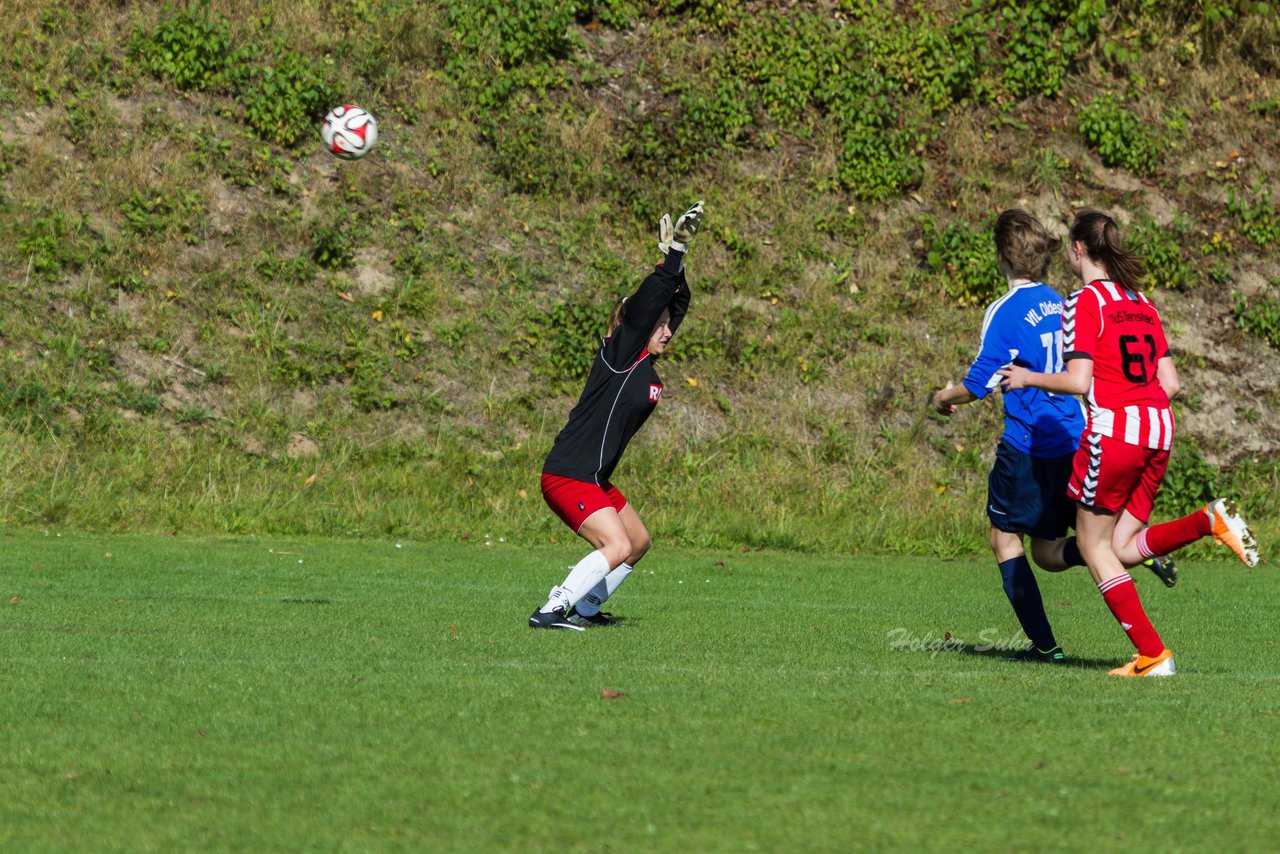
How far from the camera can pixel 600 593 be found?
8.79m

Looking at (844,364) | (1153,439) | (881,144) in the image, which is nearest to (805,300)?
(844,364)

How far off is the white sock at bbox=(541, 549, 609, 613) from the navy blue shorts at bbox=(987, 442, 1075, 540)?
2.25m

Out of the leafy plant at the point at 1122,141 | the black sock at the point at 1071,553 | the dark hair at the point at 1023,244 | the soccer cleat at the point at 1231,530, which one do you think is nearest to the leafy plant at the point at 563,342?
the leafy plant at the point at 1122,141

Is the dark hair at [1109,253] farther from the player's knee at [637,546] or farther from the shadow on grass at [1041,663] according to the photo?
the player's knee at [637,546]

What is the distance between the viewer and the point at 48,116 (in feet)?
61.9

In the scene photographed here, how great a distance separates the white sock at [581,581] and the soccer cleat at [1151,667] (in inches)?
112

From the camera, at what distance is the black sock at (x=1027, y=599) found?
7719 mm

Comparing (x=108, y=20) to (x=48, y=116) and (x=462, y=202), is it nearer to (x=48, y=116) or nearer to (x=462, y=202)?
(x=48, y=116)

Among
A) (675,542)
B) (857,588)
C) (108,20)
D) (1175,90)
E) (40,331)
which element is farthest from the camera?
(1175,90)

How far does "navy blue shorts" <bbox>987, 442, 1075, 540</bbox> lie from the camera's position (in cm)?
755

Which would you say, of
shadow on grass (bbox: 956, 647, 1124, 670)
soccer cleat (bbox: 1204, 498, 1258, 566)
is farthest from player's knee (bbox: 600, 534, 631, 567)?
soccer cleat (bbox: 1204, 498, 1258, 566)

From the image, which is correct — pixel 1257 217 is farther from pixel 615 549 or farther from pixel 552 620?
pixel 552 620

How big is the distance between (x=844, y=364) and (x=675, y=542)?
497cm

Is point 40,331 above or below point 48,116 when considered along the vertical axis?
below
